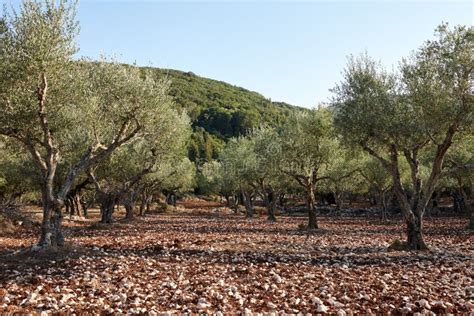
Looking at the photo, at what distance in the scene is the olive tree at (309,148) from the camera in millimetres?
37562

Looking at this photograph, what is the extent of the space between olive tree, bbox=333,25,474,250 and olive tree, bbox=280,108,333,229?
11.7 m

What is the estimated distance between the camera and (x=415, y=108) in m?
22.8

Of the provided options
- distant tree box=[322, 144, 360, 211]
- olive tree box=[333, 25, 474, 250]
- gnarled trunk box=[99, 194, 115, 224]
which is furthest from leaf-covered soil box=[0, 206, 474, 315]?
gnarled trunk box=[99, 194, 115, 224]

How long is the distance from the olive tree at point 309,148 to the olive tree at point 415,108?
11716mm

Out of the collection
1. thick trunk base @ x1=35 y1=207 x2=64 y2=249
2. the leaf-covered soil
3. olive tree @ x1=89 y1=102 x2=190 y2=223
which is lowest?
the leaf-covered soil

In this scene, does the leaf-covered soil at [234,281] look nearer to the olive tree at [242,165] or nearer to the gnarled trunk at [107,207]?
the gnarled trunk at [107,207]

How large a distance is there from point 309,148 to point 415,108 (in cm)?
1601

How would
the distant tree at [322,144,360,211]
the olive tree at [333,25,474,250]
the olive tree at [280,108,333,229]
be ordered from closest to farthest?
the olive tree at [333,25,474,250]
the distant tree at [322,144,360,211]
the olive tree at [280,108,333,229]

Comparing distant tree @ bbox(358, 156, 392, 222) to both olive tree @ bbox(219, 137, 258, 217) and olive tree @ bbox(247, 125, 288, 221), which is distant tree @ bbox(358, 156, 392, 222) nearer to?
olive tree @ bbox(247, 125, 288, 221)

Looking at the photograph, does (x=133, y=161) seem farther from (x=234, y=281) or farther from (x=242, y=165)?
(x=234, y=281)

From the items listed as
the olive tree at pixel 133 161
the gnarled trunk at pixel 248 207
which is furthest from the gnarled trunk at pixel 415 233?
the gnarled trunk at pixel 248 207

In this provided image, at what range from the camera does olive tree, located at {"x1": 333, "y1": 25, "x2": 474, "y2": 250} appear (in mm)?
20500

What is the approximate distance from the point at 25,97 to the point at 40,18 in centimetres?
371

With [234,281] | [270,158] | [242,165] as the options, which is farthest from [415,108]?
[242,165]
